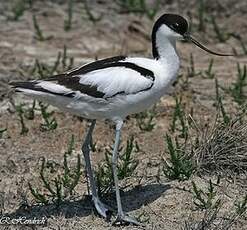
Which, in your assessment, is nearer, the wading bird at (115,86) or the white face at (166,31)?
the wading bird at (115,86)

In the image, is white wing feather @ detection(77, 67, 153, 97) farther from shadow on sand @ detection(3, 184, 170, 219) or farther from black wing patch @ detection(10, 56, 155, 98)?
shadow on sand @ detection(3, 184, 170, 219)

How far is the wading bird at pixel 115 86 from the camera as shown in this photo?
4547 millimetres

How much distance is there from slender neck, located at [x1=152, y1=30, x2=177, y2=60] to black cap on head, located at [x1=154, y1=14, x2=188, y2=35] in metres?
0.05

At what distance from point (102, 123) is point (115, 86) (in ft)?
5.09

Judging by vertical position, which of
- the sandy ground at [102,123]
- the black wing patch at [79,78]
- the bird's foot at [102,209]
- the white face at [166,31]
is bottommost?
the sandy ground at [102,123]

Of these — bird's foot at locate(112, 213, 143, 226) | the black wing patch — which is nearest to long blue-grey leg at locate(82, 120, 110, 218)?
bird's foot at locate(112, 213, 143, 226)

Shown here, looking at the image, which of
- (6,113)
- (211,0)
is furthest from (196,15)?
(6,113)

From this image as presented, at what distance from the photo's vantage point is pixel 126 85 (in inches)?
179

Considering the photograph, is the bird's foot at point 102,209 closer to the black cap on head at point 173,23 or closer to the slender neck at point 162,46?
the slender neck at point 162,46

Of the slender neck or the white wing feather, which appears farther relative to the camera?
the slender neck

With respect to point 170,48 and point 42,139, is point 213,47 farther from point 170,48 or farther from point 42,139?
point 170,48

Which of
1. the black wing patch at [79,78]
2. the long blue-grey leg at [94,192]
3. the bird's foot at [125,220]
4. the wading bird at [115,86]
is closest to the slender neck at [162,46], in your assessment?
the wading bird at [115,86]

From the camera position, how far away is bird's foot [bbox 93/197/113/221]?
4703 millimetres

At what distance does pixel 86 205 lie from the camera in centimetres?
486
